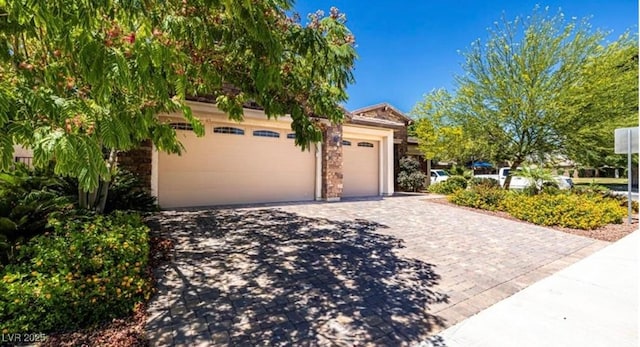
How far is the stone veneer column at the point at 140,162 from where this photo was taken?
8523 mm

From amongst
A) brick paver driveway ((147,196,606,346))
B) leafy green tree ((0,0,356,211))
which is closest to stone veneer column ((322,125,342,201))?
brick paver driveway ((147,196,606,346))

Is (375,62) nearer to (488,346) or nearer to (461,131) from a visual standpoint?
(461,131)

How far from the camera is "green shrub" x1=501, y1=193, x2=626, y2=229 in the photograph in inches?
312

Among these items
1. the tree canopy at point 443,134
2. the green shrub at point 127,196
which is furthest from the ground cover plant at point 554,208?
the green shrub at point 127,196

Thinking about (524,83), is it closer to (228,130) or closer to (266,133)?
(266,133)

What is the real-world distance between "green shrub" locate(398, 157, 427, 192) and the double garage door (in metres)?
7.24

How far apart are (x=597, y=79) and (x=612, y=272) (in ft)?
26.8

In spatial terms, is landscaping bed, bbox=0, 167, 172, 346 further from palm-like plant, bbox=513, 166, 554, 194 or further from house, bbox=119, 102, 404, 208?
palm-like plant, bbox=513, 166, 554, 194

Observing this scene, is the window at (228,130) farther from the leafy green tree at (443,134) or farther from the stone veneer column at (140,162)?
the leafy green tree at (443,134)

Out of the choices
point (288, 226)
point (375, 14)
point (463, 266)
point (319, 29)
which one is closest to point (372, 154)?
point (375, 14)

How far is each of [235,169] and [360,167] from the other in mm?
6050

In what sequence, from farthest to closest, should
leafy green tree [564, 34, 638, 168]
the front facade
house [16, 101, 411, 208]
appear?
leafy green tree [564, 34, 638, 168], the front facade, house [16, 101, 411, 208]

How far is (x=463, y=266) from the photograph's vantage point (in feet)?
15.7

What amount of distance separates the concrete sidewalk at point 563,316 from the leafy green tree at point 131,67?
10.1 ft
